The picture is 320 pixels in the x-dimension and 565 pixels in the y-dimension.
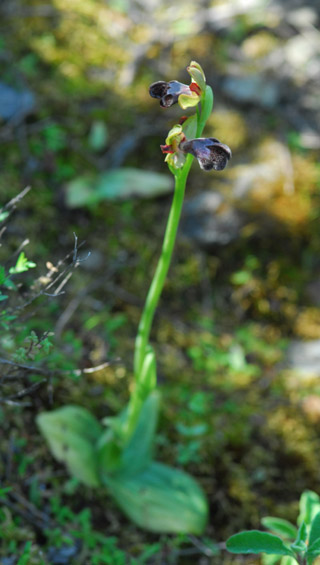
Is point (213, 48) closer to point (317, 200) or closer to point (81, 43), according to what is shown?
point (81, 43)

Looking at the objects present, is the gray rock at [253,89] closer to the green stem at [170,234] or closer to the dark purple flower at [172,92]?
the green stem at [170,234]

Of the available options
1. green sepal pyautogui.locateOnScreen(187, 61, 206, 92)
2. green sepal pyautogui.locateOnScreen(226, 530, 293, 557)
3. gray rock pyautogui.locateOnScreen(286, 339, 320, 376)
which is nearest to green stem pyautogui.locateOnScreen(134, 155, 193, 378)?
green sepal pyautogui.locateOnScreen(187, 61, 206, 92)

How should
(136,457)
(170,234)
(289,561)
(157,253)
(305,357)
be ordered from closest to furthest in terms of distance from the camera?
1. (289,561)
2. (170,234)
3. (136,457)
4. (305,357)
5. (157,253)

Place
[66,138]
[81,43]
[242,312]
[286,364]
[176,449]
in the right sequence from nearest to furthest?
[176,449]
[286,364]
[242,312]
[66,138]
[81,43]

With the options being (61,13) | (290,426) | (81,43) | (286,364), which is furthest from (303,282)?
(61,13)

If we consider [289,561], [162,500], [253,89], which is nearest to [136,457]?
[162,500]

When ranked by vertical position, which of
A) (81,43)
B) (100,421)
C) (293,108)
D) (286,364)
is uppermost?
(81,43)

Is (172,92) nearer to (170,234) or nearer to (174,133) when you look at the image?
(174,133)
